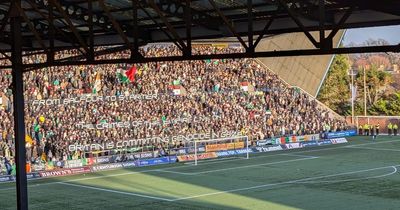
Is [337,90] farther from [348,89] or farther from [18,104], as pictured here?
[18,104]

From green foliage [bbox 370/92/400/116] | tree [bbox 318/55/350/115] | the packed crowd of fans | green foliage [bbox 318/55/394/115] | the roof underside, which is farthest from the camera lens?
tree [bbox 318/55/350/115]

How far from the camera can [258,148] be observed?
3962 cm

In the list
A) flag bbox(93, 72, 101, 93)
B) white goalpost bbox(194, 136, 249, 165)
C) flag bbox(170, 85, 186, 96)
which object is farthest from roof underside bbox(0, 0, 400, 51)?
flag bbox(170, 85, 186, 96)

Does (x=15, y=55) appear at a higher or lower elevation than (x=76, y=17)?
lower

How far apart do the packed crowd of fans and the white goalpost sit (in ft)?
4.30

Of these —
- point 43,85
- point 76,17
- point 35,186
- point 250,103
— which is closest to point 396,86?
point 250,103

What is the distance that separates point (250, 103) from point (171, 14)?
30326 millimetres

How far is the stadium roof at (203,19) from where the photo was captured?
37.9 feet

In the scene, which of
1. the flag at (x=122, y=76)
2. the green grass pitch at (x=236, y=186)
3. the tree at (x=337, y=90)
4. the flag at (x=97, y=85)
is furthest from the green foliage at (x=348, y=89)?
the flag at (x=97, y=85)

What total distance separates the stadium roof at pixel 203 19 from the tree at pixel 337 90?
4855 cm

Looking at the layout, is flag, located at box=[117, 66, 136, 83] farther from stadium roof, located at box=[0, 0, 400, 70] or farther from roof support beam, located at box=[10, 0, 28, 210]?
roof support beam, located at box=[10, 0, 28, 210]

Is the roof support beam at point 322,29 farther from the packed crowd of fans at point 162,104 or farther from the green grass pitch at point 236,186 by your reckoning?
the packed crowd of fans at point 162,104

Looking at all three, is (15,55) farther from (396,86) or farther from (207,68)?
(396,86)

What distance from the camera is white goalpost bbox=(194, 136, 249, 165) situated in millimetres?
36594
